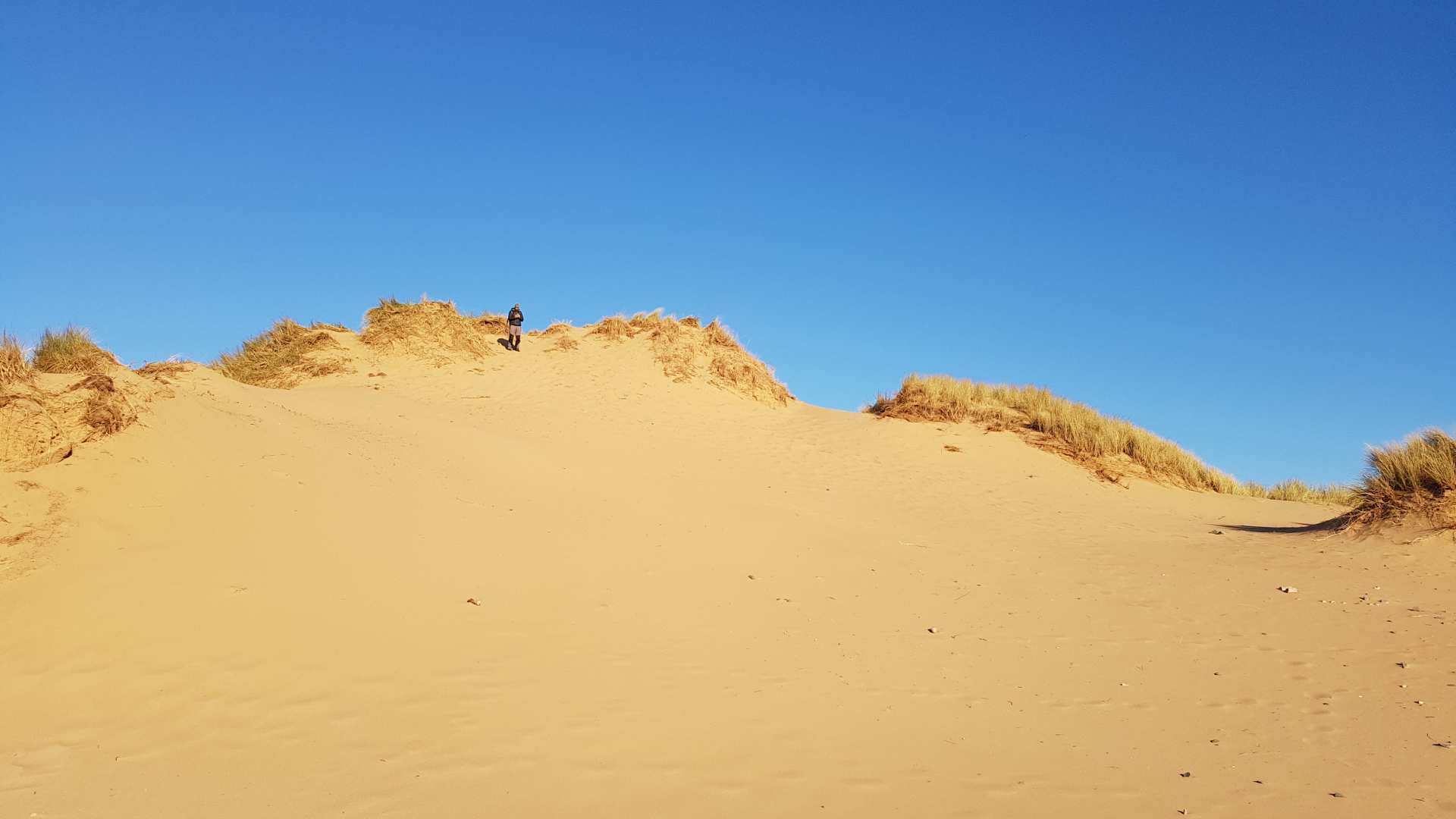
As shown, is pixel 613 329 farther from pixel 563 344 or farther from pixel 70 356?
pixel 70 356

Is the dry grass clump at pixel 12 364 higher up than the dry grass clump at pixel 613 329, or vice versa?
the dry grass clump at pixel 613 329

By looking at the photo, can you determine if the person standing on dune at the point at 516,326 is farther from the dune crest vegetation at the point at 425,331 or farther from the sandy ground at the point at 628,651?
the sandy ground at the point at 628,651

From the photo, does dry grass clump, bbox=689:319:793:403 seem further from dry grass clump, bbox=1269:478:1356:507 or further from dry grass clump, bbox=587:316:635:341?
dry grass clump, bbox=1269:478:1356:507

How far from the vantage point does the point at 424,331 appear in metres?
21.4

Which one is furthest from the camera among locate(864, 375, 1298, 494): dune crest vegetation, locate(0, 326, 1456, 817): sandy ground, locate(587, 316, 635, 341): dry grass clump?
locate(587, 316, 635, 341): dry grass clump

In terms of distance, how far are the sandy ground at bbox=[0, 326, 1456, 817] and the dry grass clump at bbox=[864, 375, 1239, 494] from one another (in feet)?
18.0

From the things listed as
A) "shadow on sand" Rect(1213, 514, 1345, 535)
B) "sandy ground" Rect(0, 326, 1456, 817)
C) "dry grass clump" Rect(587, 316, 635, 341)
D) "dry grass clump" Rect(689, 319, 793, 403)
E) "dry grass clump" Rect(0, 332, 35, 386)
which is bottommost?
"sandy ground" Rect(0, 326, 1456, 817)

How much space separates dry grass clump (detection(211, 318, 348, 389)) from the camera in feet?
65.7

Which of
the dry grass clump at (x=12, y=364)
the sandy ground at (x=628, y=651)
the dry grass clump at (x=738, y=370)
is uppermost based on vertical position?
the dry grass clump at (x=738, y=370)

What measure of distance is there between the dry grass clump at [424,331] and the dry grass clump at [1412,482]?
17.8 m

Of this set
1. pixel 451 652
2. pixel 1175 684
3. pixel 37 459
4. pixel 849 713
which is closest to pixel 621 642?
pixel 451 652

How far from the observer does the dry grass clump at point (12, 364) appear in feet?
25.3

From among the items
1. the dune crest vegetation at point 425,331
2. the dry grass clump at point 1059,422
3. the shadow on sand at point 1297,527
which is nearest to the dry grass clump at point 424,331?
the dune crest vegetation at point 425,331

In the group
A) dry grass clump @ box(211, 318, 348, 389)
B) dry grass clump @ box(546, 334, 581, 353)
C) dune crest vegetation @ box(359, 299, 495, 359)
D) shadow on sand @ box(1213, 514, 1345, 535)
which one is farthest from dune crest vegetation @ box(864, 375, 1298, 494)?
dry grass clump @ box(211, 318, 348, 389)
